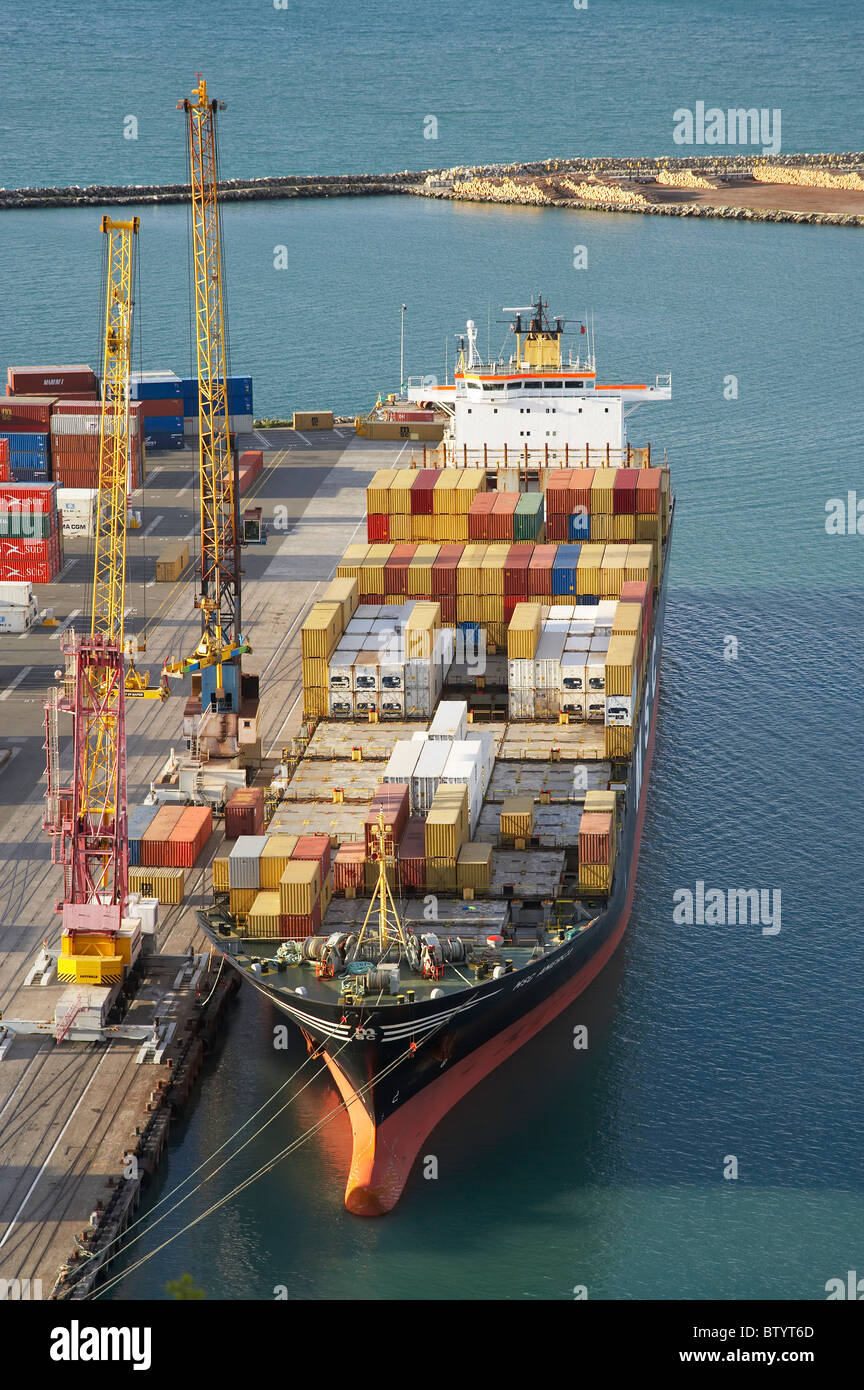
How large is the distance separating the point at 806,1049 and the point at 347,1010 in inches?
591

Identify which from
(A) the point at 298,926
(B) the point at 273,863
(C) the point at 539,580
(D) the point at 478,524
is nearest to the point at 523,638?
(C) the point at 539,580

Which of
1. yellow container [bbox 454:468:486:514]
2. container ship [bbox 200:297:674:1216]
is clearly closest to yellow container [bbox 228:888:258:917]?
container ship [bbox 200:297:674:1216]

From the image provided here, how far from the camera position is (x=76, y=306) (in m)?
160

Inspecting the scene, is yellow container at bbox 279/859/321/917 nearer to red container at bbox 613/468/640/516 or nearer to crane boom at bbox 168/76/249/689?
crane boom at bbox 168/76/249/689

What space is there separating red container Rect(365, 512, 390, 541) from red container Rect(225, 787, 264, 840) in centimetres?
1754

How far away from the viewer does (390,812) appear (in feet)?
187

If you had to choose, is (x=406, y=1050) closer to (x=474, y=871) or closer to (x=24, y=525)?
(x=474, y=871)

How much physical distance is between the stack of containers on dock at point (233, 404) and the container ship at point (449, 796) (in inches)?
1345

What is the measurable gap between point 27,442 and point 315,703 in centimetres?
4360

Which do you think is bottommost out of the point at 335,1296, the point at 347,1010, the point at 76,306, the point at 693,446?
the point at 335,1296

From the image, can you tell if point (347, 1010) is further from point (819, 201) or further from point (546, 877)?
point (819, 201)

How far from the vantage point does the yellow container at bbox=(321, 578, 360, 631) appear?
2789 inches

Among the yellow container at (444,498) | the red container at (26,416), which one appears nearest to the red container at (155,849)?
the yellow container at (444,498)

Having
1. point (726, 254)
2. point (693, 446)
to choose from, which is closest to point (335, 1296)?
point (693, 446)
